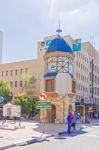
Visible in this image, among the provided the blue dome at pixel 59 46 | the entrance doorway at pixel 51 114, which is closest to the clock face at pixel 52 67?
the blue dome at pixel 59 46

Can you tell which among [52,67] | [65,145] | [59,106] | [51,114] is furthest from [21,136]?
[52,67]

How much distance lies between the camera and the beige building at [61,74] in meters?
38.9

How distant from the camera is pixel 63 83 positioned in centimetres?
3909

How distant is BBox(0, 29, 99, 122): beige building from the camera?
3888 centimetres

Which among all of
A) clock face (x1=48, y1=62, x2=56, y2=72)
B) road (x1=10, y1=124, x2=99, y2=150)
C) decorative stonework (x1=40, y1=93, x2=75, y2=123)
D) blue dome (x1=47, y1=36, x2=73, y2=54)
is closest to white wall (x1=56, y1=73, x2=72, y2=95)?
decorative stonework (x1=40, y1=93, x2=75, y2=123)

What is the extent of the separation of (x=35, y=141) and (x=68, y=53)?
2318 cm

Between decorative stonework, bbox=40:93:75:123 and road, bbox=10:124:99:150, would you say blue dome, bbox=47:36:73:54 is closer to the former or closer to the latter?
decorative stonework, bbox=40:93:75:123

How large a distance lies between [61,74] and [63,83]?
4.01ft

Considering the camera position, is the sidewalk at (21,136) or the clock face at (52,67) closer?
the sidewalk at (21,136)

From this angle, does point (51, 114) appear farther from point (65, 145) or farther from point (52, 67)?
point (65, 145)

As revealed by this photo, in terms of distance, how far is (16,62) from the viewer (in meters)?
77.5

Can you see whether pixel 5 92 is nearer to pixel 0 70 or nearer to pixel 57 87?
pixel 0 70

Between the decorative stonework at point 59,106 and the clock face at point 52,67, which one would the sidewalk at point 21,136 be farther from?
the clock face at point 52,67

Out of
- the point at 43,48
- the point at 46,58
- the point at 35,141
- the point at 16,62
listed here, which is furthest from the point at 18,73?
the point at 35,141
